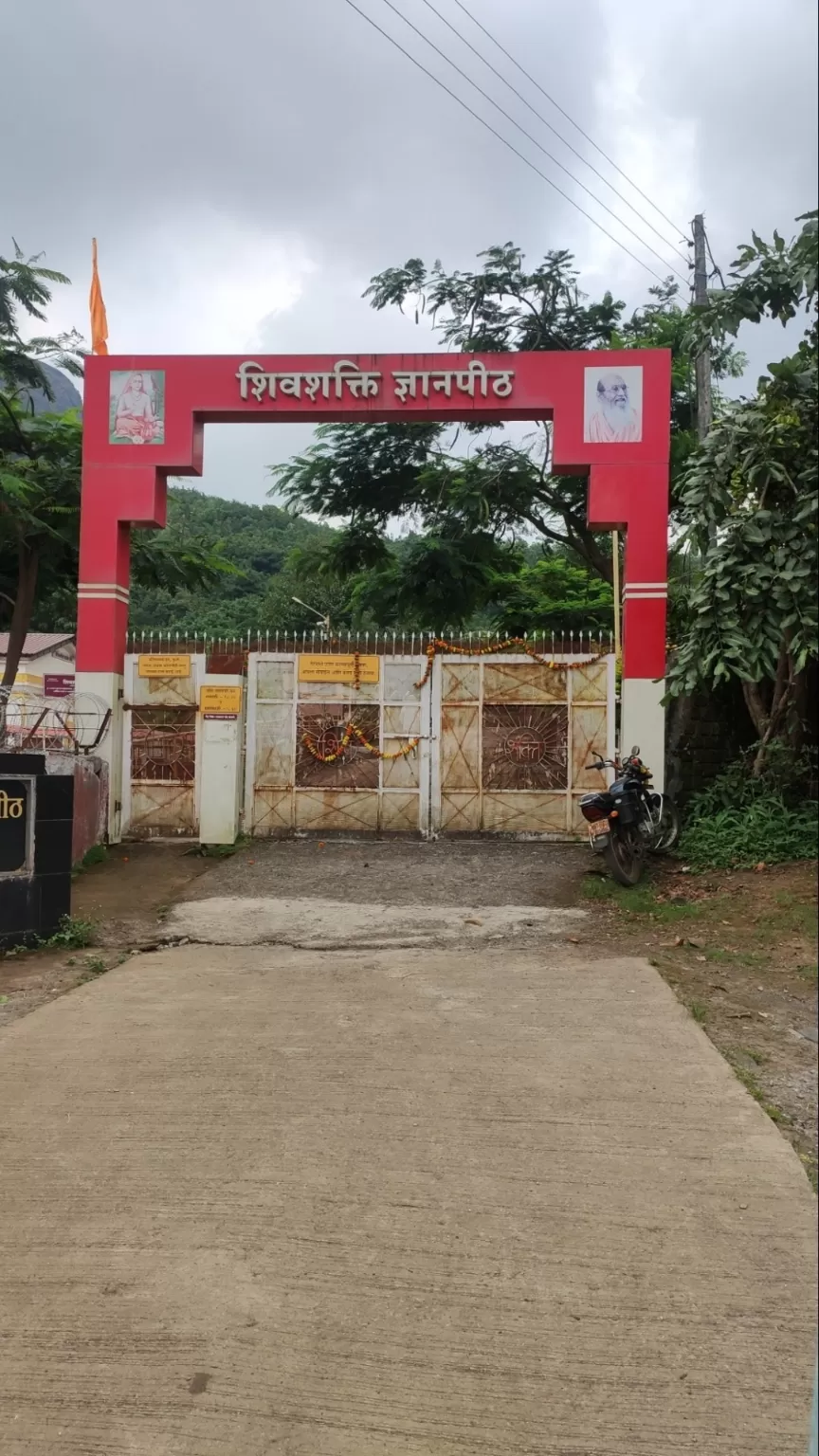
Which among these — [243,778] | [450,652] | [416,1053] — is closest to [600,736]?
[450,652]

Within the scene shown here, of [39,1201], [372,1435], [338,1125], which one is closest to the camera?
[372,1435]

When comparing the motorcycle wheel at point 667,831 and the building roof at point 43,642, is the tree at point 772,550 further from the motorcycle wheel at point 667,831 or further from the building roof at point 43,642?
the building roof at point 43,642

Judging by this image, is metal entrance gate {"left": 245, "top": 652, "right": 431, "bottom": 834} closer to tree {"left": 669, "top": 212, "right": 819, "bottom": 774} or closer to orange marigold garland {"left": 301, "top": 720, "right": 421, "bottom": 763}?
orange marigold garland {"left": 301, "top": 720, "right": 421, "bottom": 763}

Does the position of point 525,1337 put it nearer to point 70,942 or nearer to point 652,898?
point 652,898

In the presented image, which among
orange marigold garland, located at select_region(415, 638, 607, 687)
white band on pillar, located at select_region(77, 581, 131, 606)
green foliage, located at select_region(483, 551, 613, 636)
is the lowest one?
orange marigold garland, located at select_region(415, 638, 607, 687)

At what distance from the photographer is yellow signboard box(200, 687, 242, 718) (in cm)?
968

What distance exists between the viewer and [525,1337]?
2180 millimetres

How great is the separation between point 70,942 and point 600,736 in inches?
208

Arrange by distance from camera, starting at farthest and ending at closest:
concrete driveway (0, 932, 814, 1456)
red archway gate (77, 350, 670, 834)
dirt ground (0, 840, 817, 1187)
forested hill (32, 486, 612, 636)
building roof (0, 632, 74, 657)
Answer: building roof (0, 632, 74, 657) < forested hill (32, 486, 612, 636) < red archway gate (77, 350, 670, 834) < concrete driveway (0, 932, 814, 1456) < dirt ground (0, 840, 817, 1187)

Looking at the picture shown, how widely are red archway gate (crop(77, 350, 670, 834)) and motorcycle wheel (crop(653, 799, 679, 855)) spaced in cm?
503

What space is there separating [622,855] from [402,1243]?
406cm

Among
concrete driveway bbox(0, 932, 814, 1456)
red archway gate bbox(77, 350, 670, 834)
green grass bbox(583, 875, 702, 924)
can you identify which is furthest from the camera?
red archway gate bbox(77, 350, 670, 834)

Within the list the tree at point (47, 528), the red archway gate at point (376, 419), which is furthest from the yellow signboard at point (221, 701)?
the tree at point (47, 528)

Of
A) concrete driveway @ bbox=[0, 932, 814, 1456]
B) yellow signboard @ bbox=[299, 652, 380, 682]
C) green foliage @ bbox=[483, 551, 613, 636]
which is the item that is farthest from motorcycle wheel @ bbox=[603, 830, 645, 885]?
green foliage @ bbox=[483, 551, 613, 636]
